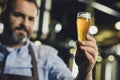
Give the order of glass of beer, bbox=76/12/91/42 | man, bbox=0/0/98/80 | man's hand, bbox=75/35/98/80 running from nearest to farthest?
man's hand, bbox=75/35/98/80, glass of beer, bbox=76/12/91/42, man, bbox=0/0/98/80

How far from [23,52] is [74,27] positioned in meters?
0.65

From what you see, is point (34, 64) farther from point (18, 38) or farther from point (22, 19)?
point (22, 19)

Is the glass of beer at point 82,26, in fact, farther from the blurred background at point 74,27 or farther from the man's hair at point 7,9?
the man's hair at point 7,9

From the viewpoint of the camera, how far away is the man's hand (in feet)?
8.55

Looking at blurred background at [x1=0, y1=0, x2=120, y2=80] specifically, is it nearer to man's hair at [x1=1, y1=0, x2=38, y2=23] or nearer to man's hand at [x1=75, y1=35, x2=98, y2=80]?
man's hair at [x1=1, y1=0, x2=38, y2=23]

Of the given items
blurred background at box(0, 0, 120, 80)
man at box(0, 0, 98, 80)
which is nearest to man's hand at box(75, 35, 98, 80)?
man at box(0, 0, 98, 80)

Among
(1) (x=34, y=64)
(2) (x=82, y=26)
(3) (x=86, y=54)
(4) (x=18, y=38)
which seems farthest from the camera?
(4) (x=18, y=38)

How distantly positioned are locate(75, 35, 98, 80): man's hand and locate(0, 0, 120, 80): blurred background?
108cm

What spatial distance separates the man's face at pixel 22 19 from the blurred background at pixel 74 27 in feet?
0.27

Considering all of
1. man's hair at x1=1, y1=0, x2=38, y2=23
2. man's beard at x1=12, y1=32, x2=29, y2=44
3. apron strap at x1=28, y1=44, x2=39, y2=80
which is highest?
man's hair at x1=1, y1=0, x2=38, y2=23

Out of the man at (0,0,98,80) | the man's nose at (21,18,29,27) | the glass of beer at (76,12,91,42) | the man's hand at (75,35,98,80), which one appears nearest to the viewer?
the man's hand at (75,35,98,80)

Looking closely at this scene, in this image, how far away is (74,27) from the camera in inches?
157

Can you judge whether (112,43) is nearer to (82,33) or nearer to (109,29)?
(109,29)

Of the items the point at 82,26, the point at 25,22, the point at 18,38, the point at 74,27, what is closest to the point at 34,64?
the point at 18,38
